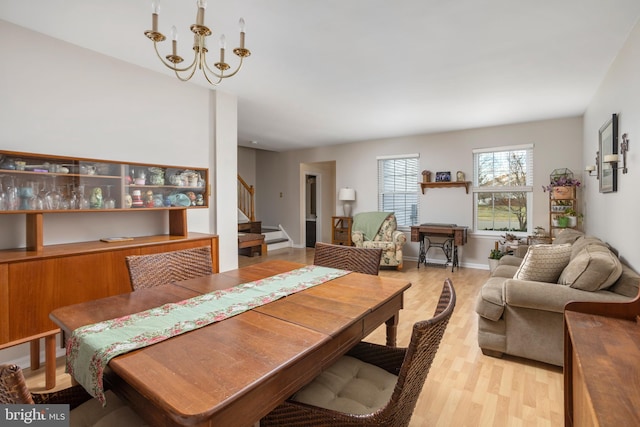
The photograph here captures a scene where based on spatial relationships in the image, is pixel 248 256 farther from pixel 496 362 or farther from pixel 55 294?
pixel 496 362

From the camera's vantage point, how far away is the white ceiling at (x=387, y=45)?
2.06 m

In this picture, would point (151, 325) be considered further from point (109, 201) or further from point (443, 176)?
point (443, 176)

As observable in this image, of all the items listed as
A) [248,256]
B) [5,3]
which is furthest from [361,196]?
[5,3]

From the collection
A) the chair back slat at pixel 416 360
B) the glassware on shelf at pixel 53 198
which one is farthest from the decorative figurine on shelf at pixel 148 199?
the chair back slat at pixel 416 360

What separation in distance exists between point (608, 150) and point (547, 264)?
1420 millimetres

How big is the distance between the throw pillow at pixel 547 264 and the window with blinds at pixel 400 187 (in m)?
3.71

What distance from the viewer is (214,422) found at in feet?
2.48

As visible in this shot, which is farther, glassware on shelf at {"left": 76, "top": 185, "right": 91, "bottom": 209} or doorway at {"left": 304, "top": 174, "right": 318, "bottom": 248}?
doorway at {"left": 304, "top": 174, "right": 318, "bottom": 248}

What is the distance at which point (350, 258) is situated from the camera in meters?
2.24

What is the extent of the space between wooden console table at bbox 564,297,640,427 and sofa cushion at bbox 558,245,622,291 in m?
0.79

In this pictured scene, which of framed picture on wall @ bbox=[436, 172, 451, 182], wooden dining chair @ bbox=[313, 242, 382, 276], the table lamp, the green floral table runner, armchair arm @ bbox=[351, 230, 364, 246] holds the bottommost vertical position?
armchair arm @ bbox=[351, 230, 364, 246]

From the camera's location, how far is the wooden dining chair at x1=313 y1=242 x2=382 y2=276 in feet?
7.14

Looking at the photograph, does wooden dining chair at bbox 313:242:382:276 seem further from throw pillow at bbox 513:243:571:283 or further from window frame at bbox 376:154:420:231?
window frame at bbox 376:154:420:231

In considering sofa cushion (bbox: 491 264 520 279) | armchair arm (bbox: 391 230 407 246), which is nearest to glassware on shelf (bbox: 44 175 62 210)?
sofa cushion (bbox: 491 264 520 279)
